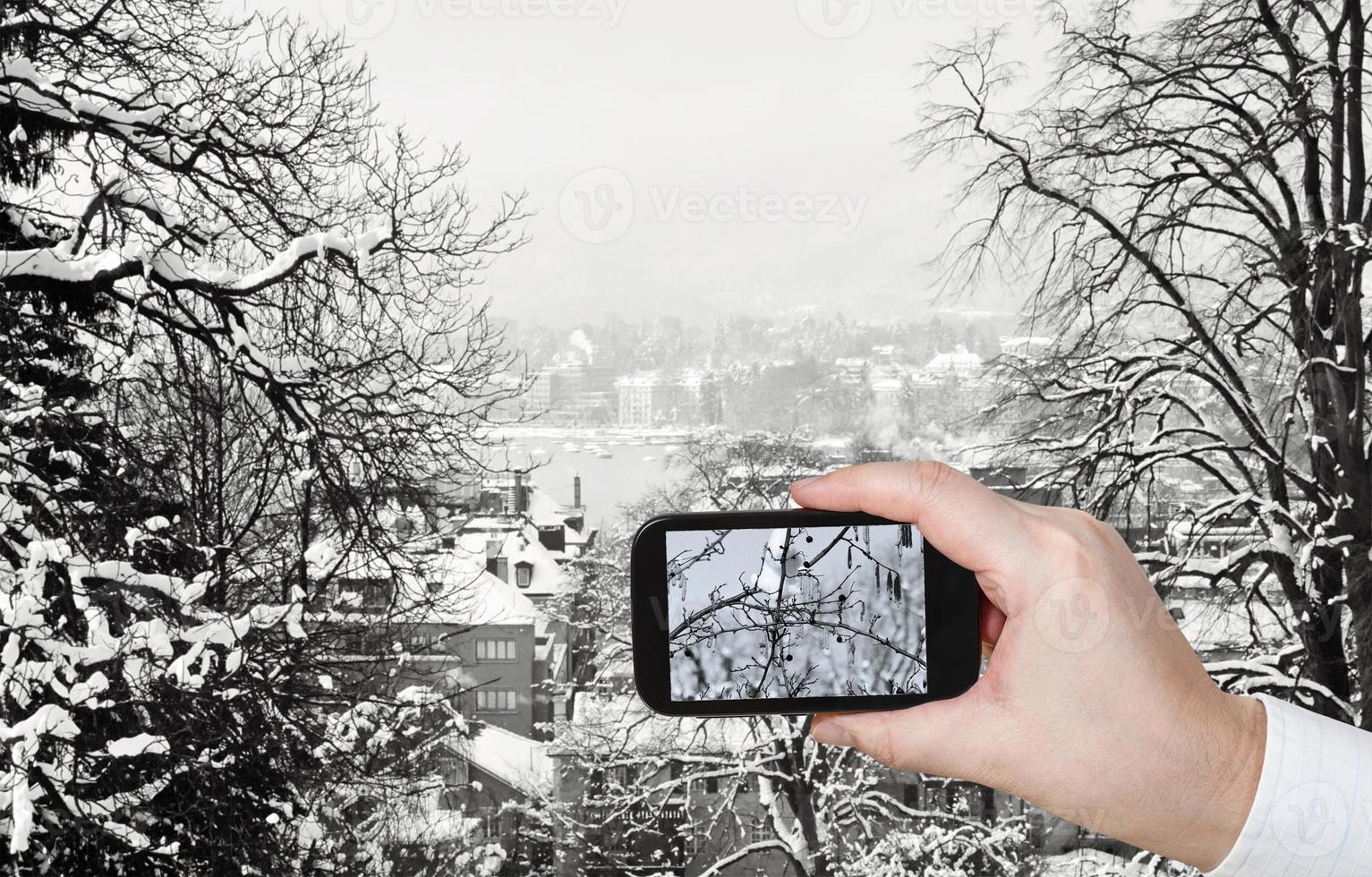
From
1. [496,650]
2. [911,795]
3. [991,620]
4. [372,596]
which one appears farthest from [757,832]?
[991,620]

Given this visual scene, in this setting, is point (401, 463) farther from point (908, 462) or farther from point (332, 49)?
point (908, 462)

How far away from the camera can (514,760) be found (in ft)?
40.6

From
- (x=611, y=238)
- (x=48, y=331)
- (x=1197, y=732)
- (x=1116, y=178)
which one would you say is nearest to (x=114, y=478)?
(x=48, y=331)

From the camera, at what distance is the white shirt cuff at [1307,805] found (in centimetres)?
79

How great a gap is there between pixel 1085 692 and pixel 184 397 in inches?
186

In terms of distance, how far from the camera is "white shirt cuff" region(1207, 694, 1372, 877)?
791 mm

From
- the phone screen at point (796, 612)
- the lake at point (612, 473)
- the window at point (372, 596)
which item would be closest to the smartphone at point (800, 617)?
the phone screen at point (796, 612)

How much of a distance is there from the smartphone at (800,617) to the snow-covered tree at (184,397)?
266 centimetres

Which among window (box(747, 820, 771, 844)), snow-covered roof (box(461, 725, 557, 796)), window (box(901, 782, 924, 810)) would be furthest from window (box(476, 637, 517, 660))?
window (box(901, 782, 924, 810))

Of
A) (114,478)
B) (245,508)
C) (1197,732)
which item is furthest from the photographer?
(245,508)

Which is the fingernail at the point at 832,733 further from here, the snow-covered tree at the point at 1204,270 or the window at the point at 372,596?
the window at the point at 372,596

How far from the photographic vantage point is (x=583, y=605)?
10625mm

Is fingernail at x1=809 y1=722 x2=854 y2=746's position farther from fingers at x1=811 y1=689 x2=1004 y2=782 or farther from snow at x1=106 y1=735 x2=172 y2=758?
snow at x1=106 y1=735 x2=172 y2=758

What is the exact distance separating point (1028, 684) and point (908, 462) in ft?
0.85
